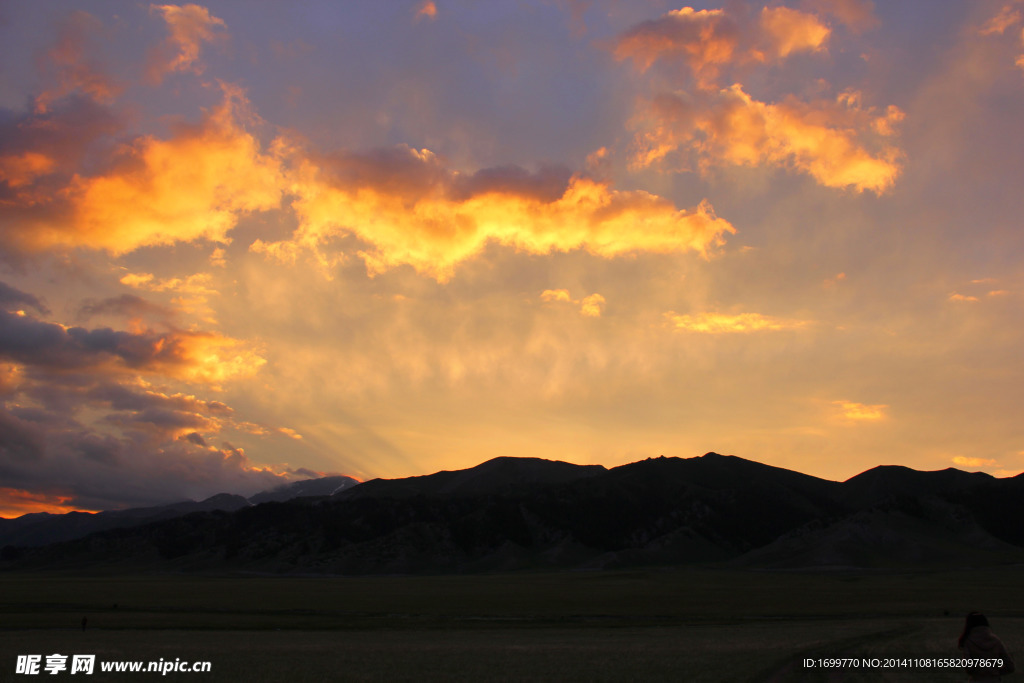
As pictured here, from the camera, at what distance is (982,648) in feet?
47.1

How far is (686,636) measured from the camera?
4453cm

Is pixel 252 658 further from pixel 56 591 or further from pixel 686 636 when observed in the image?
pixel 56 591

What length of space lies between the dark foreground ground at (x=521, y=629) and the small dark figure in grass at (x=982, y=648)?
10.4 metres

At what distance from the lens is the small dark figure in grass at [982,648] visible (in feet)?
46.5

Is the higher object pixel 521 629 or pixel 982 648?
pixel 982 648

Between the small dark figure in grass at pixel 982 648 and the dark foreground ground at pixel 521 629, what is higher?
the small dark figure in grass at pixel 982 648

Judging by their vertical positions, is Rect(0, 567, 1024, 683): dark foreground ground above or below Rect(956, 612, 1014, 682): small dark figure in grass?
below

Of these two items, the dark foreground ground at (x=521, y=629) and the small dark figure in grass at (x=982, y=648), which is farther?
the dark foreground ground at (x=521, y=629)

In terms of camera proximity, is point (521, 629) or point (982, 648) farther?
point (521, 629)

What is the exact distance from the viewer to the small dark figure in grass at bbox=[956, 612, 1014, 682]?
46.5 ft

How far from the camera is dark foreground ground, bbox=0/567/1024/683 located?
28.5 meters

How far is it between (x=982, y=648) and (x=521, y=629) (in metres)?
45.8

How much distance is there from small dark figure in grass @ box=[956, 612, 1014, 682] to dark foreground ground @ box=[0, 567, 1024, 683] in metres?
10.4

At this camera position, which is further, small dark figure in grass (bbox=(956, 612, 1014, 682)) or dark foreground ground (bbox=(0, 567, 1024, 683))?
dark foreground ground (bbox=(0, 567, 1024, 683))
